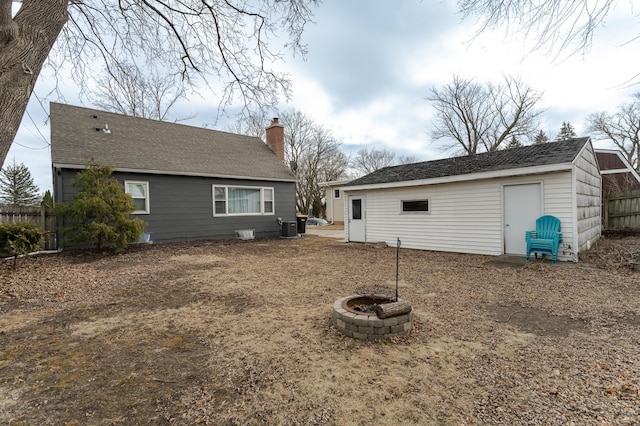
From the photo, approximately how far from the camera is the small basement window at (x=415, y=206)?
992 cm

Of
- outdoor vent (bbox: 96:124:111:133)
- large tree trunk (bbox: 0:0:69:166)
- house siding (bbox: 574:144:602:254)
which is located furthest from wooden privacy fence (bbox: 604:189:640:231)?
outdoor vent (bbox: 96:124:111:133)

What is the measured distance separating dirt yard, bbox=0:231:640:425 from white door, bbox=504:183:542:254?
2039 mm

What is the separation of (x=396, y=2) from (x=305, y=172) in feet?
75.3

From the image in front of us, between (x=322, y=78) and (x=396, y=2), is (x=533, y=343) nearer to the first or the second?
(x=396, y=2)

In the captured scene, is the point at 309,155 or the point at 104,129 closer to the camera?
the point at 104,129

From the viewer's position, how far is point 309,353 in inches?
121

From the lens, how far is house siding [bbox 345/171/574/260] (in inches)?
290

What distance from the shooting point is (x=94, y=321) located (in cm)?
398

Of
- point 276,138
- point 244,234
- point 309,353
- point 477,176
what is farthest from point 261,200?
point 309,353

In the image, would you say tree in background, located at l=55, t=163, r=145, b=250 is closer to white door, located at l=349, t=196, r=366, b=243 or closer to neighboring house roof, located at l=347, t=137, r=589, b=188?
white door, located at l=349, t=196, r=366, b=243

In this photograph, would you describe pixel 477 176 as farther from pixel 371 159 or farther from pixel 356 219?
pixel 371 159

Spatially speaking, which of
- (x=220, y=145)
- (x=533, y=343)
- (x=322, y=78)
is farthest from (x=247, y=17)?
(x=220, y=145)

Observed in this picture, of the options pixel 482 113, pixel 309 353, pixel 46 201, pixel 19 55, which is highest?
pixel 482 113

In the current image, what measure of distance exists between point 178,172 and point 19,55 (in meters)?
9.21
